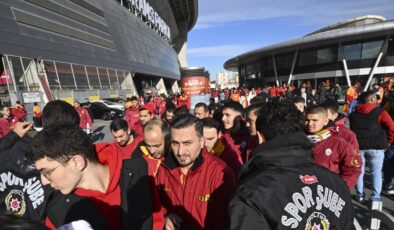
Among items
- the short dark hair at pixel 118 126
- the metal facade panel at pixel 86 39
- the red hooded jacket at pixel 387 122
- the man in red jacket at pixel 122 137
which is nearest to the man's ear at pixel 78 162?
the man in red jacket at pixel 122 137

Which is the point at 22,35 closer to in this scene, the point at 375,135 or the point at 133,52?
the point at 133,52

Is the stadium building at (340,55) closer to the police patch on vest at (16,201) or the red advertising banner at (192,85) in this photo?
the red advertising banner at (192,85)

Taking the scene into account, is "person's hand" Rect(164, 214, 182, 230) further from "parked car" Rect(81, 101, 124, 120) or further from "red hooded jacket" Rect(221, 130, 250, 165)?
"parked car" Rect(81, 101, 124, 120)

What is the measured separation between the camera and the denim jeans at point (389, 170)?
6017mm

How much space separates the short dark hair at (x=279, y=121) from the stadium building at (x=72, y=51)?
18.7 metres

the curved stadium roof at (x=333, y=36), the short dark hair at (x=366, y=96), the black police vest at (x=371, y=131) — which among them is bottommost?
the black police vest at (x=371, y=131)

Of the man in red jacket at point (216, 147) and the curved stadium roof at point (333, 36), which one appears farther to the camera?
the curved stadium roof at point (333, 36)

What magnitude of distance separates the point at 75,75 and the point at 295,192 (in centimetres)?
2984

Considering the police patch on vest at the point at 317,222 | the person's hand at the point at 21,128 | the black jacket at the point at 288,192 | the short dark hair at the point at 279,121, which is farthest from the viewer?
the person's hand at the point at 21,128

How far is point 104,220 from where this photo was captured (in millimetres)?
1840

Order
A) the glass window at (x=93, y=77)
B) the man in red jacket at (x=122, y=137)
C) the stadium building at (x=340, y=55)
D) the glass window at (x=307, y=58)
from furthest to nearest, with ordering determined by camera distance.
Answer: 1. the glass window at (x=307, y=58)
2. the stadium building at (x=340, y=55)
3. the glass window at (x=93, y=77)
4. the man in red jacket at (x=122, y=137)

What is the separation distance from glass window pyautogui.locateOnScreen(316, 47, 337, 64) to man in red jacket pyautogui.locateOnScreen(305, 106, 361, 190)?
40.0m

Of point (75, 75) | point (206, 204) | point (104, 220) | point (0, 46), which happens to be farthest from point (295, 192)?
point (75, 75)

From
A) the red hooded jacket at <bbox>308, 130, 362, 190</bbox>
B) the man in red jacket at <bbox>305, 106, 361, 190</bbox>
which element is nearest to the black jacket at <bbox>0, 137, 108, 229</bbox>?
the man in red jacket at <bbox>305, 106, 361, 190</bbox>
